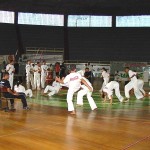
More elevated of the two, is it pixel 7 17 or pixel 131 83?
pixel 7 17

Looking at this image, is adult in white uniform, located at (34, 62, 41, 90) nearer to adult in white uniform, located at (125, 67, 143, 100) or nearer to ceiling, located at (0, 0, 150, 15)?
adult in white uniform, located at (125, 67, 143, 100)

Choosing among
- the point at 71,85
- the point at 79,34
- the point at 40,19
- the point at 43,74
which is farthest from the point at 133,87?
the point at 40,19

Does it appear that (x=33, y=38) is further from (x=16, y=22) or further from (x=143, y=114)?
(x=143, y=114)

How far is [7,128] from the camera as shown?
813 cm

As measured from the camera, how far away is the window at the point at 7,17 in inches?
1319

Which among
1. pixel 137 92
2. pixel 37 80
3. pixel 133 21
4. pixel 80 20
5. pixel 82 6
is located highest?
pixel 82 6

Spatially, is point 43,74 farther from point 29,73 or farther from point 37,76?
point 29,73

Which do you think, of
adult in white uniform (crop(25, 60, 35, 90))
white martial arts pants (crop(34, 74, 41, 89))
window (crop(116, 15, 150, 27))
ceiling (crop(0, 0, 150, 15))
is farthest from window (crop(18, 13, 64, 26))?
white martial arts pants (crop(34, 74, 41, 89))

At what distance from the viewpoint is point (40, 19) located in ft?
115

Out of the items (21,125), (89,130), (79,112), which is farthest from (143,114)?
(21,125)

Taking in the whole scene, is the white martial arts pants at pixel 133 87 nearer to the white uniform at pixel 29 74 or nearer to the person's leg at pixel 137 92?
the person's leg at pixel 137 92

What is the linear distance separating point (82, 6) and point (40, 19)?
474 centimetres

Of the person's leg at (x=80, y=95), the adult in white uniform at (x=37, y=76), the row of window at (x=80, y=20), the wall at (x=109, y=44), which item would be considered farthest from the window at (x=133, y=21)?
the person's leg at (x=80, y=95)

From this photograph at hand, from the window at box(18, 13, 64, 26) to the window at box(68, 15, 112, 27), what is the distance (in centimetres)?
109
